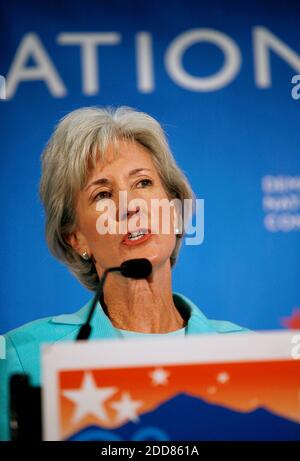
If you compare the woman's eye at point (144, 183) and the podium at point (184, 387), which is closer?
the podium at point (184, 387)

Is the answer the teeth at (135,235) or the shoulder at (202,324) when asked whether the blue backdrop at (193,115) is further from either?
the teeth at (135,235)

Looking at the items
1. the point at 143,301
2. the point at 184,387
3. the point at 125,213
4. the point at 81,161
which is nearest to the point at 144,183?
the point at 125,213

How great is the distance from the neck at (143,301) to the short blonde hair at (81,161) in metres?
0.08

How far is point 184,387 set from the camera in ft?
9.15

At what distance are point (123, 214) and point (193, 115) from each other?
534 millimetres

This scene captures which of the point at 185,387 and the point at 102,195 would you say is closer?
the point at 185,387

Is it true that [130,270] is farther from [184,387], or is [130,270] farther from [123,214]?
[184,387]

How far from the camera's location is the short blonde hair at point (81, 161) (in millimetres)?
2938

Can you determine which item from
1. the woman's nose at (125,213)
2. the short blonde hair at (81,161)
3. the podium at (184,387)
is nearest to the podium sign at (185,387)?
the podium at (184,387)

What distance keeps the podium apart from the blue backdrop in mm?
192

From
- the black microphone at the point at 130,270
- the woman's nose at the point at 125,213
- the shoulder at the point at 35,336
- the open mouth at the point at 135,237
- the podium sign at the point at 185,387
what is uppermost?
the woman's nose at the point at 125,213

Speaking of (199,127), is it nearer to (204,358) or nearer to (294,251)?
(294,251)

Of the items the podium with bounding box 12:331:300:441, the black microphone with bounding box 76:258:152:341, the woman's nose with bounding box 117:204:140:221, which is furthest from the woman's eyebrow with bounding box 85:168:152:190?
the podium with bounding box 12:331:300:441

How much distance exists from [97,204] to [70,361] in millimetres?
662
